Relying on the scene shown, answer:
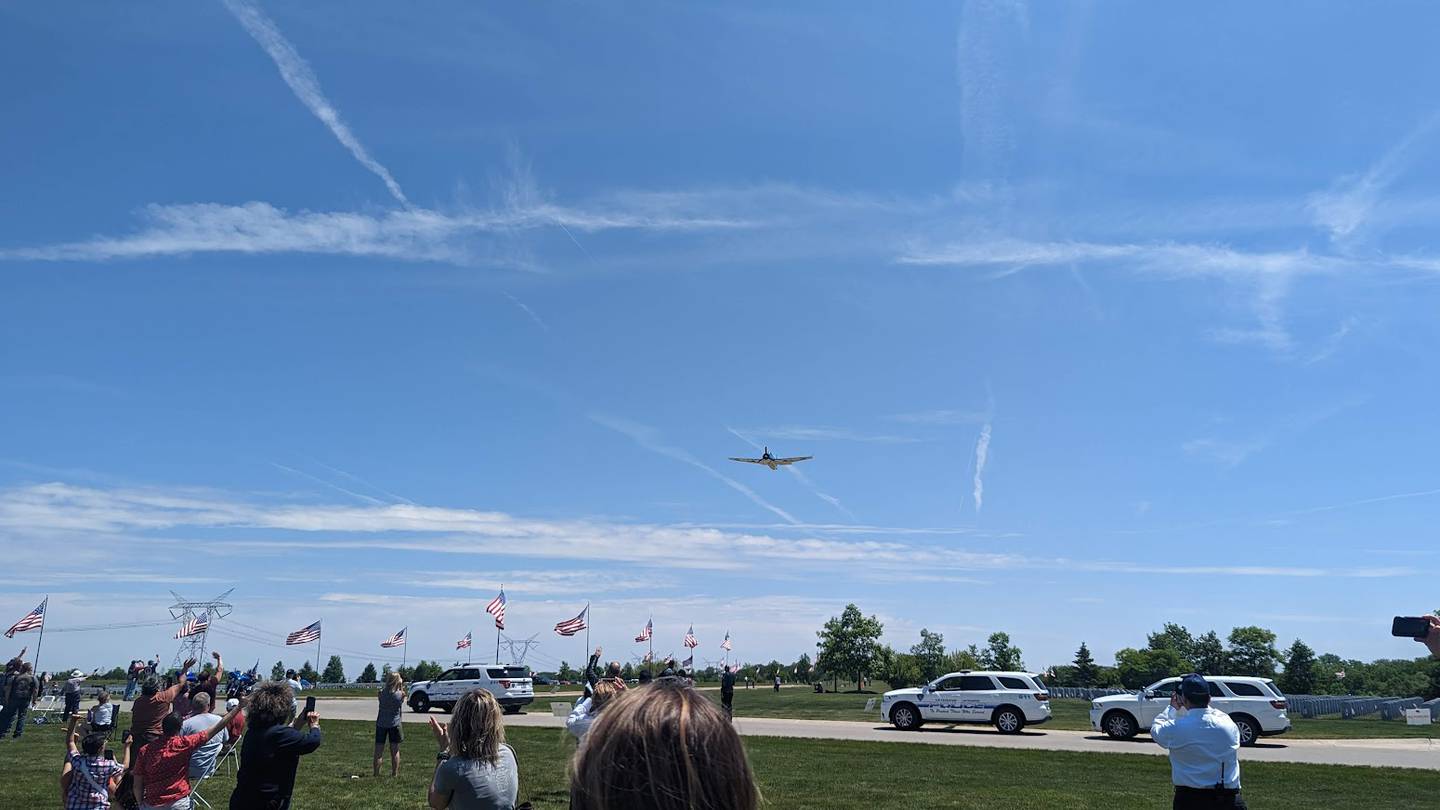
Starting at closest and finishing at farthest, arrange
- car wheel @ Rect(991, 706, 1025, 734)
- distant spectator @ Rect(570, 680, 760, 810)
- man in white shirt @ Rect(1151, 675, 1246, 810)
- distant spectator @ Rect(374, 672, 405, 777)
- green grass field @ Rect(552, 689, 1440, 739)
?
distant spectator @ Rect(570, 680, 760, 810) → man in white shirt @ Rect(1151, 675, 1246, 810) → distant spectator @ Rect(374, 672, 405, 777) → car wheel @ Rect(991, 706, 1025, 734) → green grass field @ Rect(552, 689, 1440, 739)

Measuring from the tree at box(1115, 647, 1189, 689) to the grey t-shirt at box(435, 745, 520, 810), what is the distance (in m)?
78.7

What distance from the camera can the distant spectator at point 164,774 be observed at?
6895 millimetres

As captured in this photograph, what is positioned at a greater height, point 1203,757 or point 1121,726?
point 1203,757

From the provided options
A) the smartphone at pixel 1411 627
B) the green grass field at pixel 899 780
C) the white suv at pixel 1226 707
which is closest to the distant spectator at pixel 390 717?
the green grass field at pixel 899 780

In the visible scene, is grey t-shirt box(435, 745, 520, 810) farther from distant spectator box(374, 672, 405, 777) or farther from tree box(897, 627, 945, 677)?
tree box(897, 627, 945, 677)

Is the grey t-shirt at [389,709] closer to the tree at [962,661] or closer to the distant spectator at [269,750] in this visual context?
the distant spectator at [269,750]

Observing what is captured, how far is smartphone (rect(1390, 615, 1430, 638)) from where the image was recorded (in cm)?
534

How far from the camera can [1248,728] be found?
23.3 meters

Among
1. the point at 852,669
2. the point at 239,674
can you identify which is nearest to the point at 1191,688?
the point at 239,674

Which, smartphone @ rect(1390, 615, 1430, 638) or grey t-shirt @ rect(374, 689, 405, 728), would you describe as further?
grey t-shirt @ rect(374, 689, 405, 728)

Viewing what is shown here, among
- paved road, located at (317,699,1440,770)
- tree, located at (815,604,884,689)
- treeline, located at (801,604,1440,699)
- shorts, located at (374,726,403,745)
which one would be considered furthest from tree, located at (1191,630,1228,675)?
shorts, located at (374,726,403,745)

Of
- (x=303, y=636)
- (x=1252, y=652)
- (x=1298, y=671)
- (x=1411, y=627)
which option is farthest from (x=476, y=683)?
(x=1252, y=652)

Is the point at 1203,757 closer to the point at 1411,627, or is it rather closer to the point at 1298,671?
the point at 1411,627

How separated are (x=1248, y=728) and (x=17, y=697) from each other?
30.6 metres
